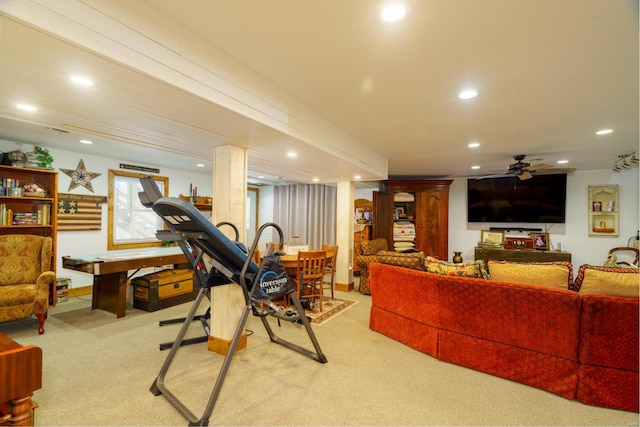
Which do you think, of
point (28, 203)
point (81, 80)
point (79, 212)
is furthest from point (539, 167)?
point (28, 203)

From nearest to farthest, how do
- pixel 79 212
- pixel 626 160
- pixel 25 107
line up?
pixel 25 107 < pixel 626 160 < pixel 79 212

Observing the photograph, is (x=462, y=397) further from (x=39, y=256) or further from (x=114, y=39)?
(x=39, y=256)

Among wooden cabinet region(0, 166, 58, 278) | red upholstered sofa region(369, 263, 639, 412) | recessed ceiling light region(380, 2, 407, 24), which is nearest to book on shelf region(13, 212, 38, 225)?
wooden cabinet region(0, 166, 58, 278)

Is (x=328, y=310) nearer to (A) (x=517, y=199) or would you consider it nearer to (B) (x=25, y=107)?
(B) (x=25, y=107)

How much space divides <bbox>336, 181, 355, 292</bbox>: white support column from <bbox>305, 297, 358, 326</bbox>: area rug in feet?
2.48

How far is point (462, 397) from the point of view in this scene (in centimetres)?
218

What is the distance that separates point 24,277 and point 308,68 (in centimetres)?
429

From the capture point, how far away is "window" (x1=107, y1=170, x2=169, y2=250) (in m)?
5.32

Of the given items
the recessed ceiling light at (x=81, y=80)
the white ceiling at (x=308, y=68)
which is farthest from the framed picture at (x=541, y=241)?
the recessed ceiling light at (x=81, y=80)

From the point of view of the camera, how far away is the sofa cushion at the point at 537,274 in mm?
2410

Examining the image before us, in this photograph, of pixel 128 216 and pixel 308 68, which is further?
pixel 128 216

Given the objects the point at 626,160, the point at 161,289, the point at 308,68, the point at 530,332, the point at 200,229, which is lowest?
the point at 161,289

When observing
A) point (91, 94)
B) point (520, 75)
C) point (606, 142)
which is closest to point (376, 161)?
point (520, 75)

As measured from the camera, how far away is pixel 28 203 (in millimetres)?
4297
